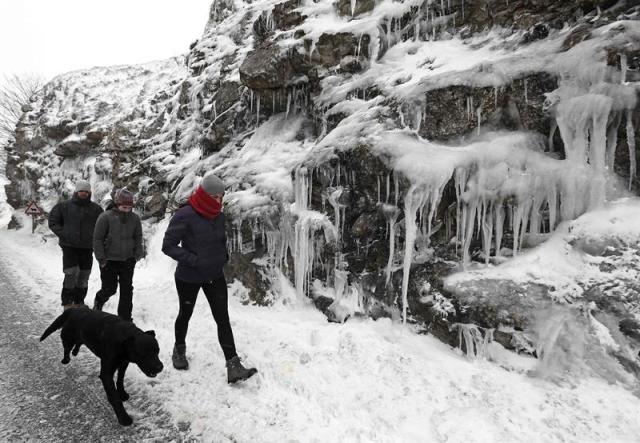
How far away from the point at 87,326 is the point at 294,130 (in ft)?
17.7

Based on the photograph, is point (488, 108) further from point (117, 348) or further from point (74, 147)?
point (74, 147)

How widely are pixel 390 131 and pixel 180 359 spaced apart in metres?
3.76

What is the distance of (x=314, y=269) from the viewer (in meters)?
5.36

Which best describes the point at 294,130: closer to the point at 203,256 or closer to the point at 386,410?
the point at 203,256

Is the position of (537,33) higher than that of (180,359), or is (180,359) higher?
(537,33)

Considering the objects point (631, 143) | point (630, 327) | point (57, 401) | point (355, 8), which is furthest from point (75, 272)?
point (631, 143)

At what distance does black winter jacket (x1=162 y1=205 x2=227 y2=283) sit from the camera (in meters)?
3.18

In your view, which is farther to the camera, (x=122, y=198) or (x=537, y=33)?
(x=537, y=33)

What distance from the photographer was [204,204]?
10.7ft

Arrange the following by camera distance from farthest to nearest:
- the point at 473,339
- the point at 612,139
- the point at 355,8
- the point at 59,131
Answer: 1. the point at 59,131
2. the point at 355,8
3. the point at 612,139
4. the point at 473,339

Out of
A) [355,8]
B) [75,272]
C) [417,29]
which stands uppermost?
[355,8]

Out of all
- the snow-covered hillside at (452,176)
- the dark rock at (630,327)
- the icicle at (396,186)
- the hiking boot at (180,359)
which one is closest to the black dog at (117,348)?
the hiking boot at (180,359)

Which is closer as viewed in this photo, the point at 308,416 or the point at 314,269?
the point at 308,416

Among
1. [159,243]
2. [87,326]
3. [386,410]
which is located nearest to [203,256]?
[87,326]
